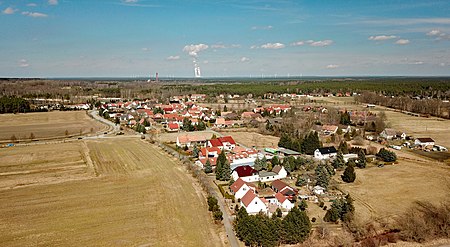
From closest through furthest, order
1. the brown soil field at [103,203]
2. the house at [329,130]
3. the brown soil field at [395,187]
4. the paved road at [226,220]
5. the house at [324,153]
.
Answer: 1. the paved road at [226,220]
2. the brown soil field at [103,203]
3. the brown soil field at [395,187]
4. the house at [324,153]
5. the house at [329,130]

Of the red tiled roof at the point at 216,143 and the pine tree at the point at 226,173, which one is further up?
the red tiled roof at the point at 216,143

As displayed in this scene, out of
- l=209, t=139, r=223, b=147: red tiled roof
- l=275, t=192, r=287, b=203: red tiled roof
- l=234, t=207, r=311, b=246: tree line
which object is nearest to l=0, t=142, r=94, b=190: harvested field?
l=209, t=139, r=223, b=147: red tiled roof

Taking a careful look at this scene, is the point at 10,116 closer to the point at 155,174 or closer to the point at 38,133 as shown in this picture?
the point at 38,133

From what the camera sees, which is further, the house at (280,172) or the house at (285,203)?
the house at (280,172)

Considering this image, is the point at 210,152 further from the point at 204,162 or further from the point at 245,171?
the point at 245,171

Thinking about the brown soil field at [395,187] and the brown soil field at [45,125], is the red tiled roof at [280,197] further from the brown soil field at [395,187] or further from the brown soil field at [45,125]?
the brown soil field at [45,125]

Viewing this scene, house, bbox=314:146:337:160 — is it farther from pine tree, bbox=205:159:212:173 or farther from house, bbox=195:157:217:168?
pine tree, bbox=205:159:212:173

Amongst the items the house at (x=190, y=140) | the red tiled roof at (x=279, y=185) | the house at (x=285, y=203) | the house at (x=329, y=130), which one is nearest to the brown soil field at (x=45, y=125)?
the house at (x=190, y=140)
